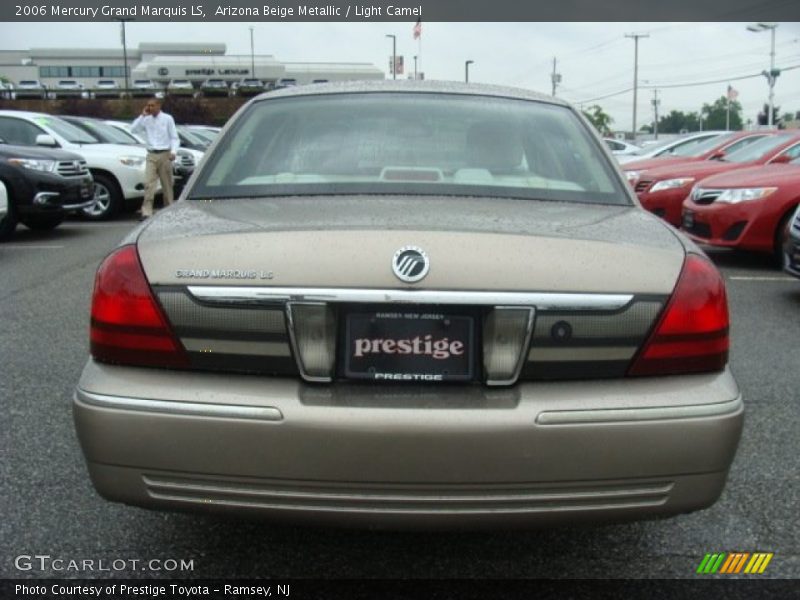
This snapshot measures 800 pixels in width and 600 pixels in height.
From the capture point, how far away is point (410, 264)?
233cm

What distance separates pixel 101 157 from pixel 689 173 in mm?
8424

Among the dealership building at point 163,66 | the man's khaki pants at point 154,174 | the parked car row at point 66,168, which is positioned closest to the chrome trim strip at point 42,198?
the parked car row at point 66,168

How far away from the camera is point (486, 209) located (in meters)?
2.79

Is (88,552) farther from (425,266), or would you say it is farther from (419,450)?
(425,266)

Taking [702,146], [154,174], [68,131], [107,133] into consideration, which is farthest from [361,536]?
[107,133]

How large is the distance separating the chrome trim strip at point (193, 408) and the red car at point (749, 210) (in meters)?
7.43

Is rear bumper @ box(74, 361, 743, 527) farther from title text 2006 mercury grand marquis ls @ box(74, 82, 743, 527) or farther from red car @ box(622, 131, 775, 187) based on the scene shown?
red car @ box(622, 131, 775, 187)

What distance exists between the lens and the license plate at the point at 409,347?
2355 mm

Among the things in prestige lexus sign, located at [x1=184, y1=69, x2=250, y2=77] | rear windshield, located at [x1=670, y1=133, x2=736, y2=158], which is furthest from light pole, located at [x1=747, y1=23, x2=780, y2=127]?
prestige lexus sign, located at [x1=184, y1=69, x2=250, y2=77]

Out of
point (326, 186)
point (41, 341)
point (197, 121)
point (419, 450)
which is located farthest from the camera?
point (197, 121)

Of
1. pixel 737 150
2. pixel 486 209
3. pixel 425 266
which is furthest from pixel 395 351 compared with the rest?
pixel 737 150

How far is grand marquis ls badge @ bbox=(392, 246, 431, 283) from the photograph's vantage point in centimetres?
231

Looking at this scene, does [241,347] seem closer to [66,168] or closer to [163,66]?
[66,168]

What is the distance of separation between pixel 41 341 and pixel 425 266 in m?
4.32
